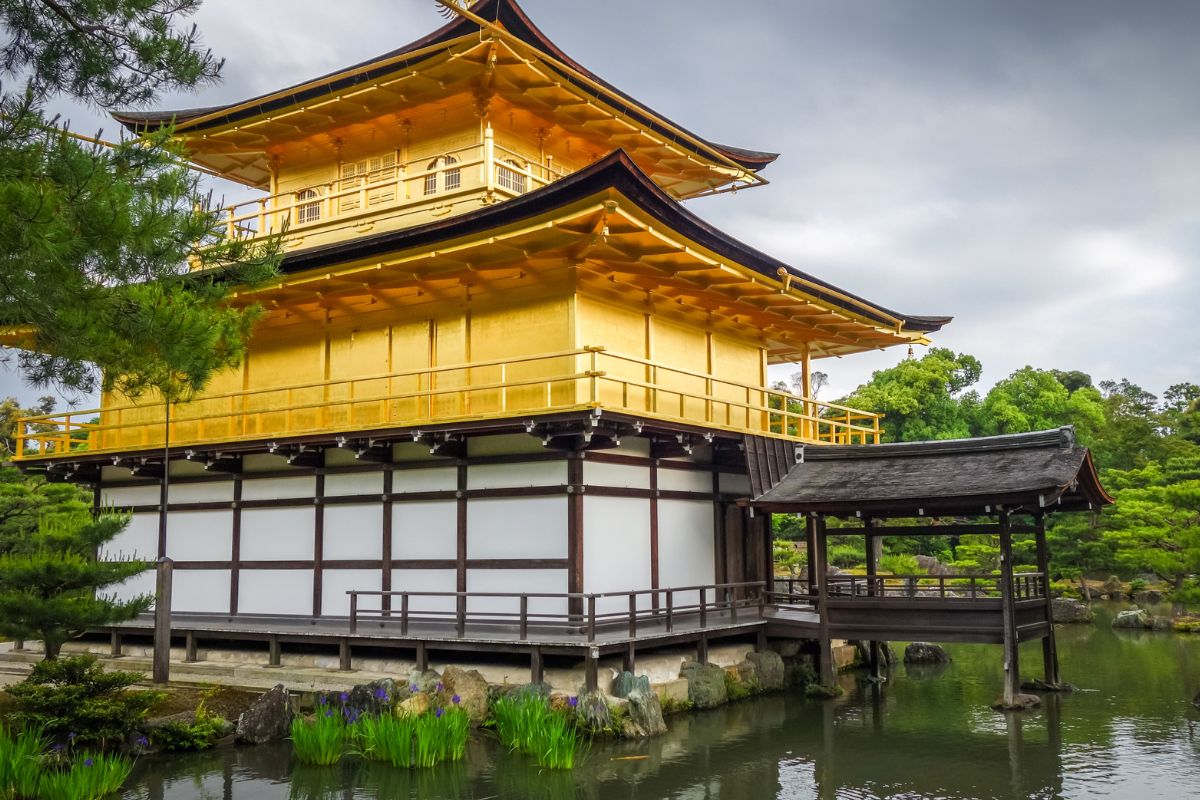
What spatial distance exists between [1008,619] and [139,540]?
58.3 feet

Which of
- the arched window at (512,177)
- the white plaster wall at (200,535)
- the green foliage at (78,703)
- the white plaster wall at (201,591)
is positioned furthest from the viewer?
the white plaster wall at (200,535)

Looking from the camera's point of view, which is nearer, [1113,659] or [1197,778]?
[1197,778]

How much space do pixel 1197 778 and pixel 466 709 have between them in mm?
9010

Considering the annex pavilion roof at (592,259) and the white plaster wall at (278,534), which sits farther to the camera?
the white plaster wall at (278,534)

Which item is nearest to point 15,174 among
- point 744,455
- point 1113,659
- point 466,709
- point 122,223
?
point 122,223

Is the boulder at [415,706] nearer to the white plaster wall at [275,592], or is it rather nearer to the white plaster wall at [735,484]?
the white plaster wall at [275,592]

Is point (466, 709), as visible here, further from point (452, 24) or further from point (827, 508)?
point (452, 24)

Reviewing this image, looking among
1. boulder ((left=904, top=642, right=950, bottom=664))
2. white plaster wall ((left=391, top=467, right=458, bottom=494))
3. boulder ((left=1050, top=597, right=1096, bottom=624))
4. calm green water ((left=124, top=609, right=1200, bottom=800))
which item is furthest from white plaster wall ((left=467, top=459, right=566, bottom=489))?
boulder ((left=1050, top=597, right=1096, bottom=624))

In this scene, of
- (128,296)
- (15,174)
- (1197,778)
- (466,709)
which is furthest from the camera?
(466,709)

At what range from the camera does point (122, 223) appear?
30.5 ft

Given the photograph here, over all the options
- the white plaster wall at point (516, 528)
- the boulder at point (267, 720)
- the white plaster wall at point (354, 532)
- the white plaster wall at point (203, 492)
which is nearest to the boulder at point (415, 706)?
the boulder at point (267, 720)

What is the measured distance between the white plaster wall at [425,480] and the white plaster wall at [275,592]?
2747mm

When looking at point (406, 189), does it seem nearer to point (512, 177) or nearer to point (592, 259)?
point (512, 177)

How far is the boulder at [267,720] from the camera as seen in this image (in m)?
13.9
